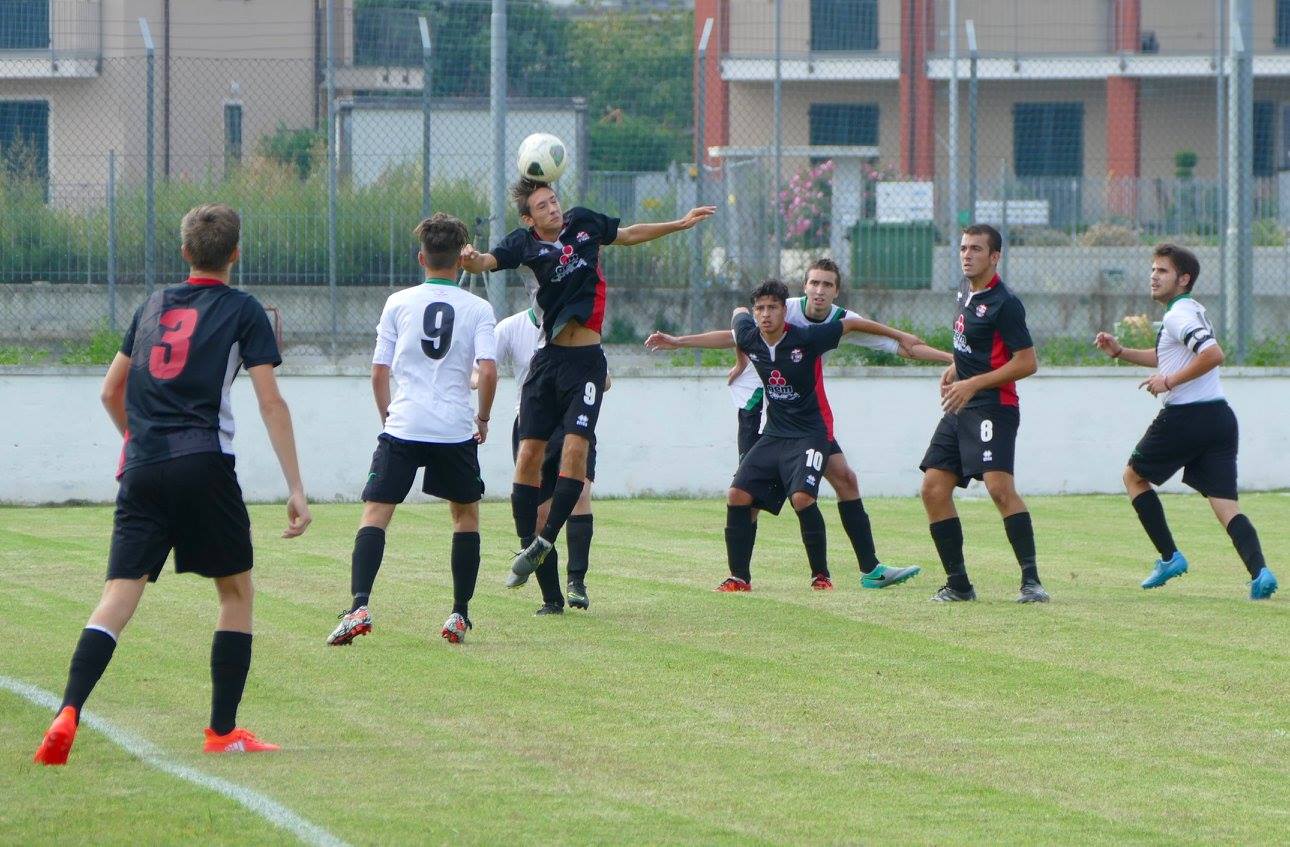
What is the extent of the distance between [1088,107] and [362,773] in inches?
779

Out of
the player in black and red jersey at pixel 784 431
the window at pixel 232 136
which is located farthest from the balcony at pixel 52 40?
the player in black and red jersey at pixel 784 431

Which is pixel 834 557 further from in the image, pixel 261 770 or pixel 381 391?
pixel 261 770

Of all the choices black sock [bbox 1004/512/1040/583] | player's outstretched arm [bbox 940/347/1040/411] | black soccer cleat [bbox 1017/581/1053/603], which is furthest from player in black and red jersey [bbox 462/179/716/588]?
black soccer cleat [bbox 1017/581/1053/603]

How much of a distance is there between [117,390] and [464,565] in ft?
8.35

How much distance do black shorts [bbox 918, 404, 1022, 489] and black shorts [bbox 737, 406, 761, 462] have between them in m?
2.07

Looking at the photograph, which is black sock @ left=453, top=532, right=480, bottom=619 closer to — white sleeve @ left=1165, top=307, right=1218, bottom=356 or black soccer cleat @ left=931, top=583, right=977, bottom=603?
black soccer cleat @ left=931, top=583, right=977, bottom=603

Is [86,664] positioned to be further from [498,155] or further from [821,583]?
[498,155]

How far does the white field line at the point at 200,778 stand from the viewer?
487 centimetres

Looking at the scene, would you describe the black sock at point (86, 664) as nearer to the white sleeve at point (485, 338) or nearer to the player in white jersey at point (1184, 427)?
the white sleeve at point (485, 338)

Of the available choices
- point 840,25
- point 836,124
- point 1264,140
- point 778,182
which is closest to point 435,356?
point 778,182

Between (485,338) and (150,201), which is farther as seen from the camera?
(150,201)

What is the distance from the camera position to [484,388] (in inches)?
328

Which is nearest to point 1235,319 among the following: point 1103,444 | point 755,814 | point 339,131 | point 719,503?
point 1103,444

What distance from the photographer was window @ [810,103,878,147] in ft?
58.5
